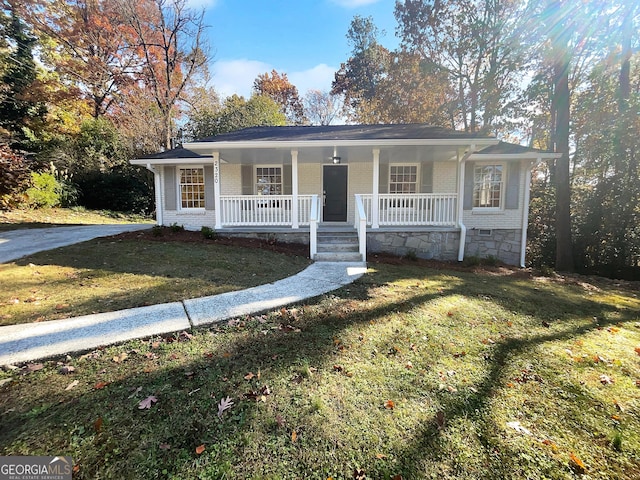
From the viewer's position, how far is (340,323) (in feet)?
12.2

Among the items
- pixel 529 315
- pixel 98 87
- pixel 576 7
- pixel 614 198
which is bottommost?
pixel 529 315

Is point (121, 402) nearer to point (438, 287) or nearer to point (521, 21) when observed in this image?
point (438, 287)

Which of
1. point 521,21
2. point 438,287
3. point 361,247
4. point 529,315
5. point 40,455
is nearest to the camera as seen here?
point 40,455

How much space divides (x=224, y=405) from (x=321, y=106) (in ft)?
101

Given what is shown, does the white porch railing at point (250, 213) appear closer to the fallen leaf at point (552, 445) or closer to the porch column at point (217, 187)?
the porch column at point (217, 187)

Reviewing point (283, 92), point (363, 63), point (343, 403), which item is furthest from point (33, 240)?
point (283, 92)

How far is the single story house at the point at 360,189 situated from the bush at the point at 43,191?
7269 mm

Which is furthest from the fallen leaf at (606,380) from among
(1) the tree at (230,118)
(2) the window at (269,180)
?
(1) the tree at (230,118)

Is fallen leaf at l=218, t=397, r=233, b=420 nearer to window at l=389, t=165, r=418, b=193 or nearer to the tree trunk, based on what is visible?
window at l=389, t=165, r=418, b=193

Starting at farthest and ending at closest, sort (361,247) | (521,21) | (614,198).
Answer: (521,21), (614,198), (361,247)

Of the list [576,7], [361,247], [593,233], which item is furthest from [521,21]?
[361,247]

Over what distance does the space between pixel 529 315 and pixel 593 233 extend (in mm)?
8542

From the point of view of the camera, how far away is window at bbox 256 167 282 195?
10.8m

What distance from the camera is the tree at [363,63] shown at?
2511 cm
